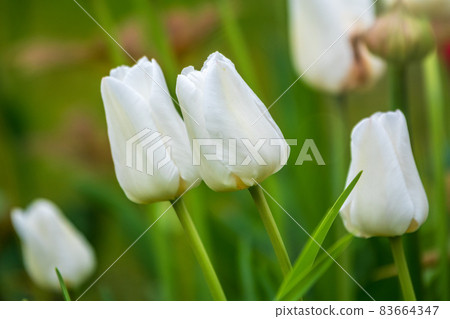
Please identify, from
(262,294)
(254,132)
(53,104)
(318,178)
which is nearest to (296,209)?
(318,178)

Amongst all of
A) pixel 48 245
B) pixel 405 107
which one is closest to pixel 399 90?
pixel 405 107

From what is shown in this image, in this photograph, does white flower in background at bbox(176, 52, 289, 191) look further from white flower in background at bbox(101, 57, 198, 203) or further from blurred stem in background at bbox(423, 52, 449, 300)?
blurred stem in background at bbox(423, 52, 449, 300)

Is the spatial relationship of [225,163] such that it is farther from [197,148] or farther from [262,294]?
[262,294]

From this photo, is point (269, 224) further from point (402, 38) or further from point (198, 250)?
point (402, 38)

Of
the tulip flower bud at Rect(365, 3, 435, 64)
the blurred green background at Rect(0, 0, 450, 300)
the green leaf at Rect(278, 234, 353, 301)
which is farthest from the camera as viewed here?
the blurred green background at Rect(0, 0, 450, 300)

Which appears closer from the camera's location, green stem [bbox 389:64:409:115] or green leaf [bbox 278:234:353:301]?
green leaf [bbox 278:234:353:301]

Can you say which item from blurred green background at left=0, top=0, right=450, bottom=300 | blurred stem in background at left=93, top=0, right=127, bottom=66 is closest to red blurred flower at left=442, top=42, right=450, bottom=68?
blurred green background at left=0, top=0, right=450, bottom=300
